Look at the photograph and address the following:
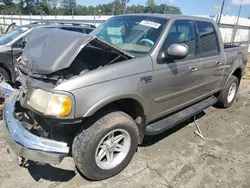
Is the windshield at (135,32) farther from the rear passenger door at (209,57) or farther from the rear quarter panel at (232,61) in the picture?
the rear quarter panel at (232,61)

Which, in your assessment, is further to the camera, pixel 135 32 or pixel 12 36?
pixel 12 36

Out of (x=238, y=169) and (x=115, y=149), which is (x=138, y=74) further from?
(x=238, y=169)

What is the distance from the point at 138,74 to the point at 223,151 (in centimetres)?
Result: 199

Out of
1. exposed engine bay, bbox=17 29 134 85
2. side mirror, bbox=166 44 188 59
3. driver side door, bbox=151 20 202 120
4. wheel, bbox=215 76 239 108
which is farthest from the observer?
wheel, bbox=215 76 239 108

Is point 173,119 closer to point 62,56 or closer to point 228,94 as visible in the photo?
point 62,56

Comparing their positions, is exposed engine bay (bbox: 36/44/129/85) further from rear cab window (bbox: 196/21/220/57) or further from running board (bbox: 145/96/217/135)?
rear cab window (bbox: 196/21/220/57)

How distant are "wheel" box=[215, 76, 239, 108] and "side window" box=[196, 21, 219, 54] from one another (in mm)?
1110

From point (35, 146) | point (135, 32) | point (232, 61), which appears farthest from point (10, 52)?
point (232, 61)

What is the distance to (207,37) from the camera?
421 cm

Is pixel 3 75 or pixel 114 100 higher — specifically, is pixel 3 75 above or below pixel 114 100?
below

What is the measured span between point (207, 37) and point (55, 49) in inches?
110

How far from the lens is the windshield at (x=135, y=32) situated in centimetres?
321

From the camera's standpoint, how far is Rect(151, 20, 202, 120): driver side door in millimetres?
3123

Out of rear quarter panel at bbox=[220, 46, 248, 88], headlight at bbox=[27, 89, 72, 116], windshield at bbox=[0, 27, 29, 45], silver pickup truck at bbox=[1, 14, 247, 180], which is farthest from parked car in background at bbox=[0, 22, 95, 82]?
headlight at bbox=[27, 89, 72, 116]
